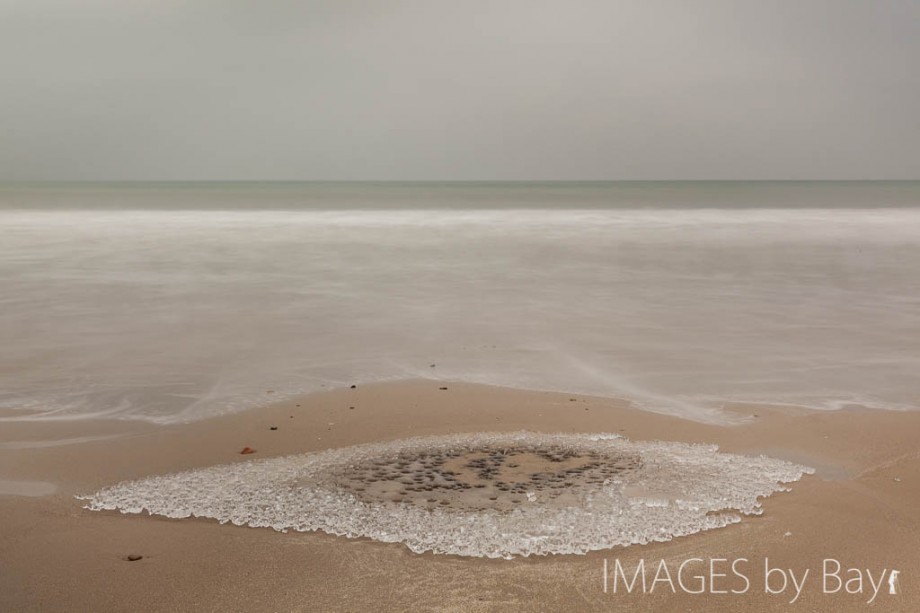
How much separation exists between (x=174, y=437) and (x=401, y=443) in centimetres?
121

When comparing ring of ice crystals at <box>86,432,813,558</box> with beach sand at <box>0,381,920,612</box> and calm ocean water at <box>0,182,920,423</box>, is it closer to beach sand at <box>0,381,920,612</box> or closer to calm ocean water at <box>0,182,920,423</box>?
beach sand at <box>0,381,920,612</box>

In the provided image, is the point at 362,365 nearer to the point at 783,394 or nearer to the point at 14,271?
the point at 783,394

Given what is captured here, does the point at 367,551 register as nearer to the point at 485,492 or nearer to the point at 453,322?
the point at 485,492

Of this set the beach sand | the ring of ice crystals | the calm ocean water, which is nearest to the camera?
the beach sand

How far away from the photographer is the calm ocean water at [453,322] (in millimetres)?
5496

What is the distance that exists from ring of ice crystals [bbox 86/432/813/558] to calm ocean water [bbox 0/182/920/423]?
3.89 feet

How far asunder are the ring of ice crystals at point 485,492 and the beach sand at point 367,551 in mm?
87

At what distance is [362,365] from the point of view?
6.14 m

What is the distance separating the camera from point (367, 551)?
9.52 feet

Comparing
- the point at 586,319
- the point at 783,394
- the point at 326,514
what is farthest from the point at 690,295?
the point at 326,514

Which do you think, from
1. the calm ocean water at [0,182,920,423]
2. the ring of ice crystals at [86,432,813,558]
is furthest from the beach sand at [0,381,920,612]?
the calm ocean water at [0,182,920,423]

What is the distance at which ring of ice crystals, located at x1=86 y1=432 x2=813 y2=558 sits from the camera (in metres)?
3.01

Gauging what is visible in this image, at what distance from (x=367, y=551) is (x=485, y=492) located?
2.18ft

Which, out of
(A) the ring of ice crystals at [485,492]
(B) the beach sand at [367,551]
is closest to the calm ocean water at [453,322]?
(B) the beach sand at [367,551]
